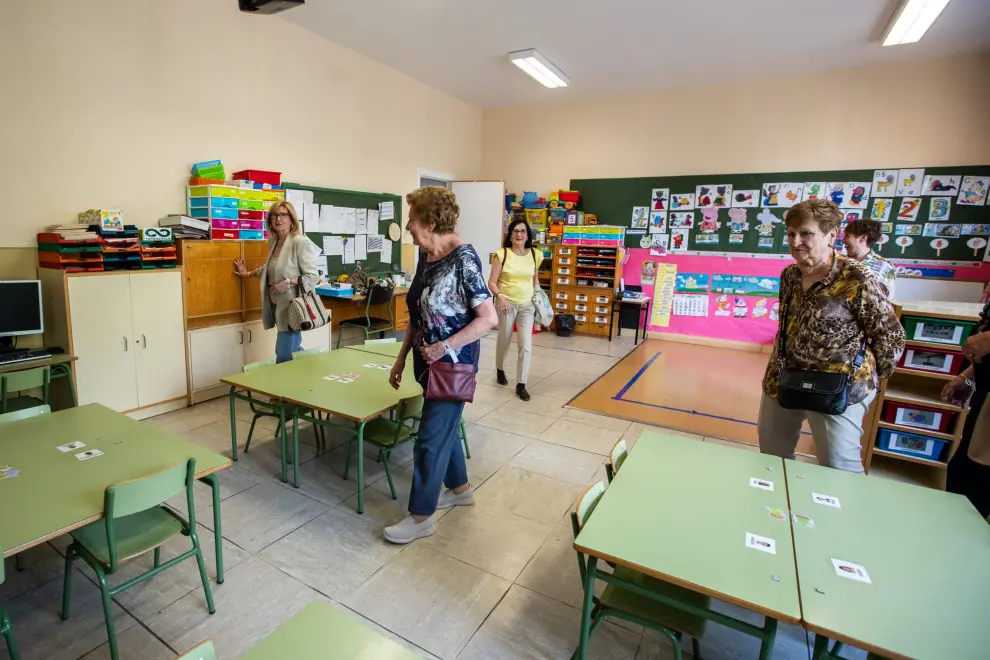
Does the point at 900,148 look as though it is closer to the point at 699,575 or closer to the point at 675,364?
the point at 675,364

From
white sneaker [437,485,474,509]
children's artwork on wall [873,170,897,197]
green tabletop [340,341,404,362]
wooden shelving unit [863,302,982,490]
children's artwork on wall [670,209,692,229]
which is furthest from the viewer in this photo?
children's artwork on wall [670,209,692,229]

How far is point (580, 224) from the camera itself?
25.0 ft

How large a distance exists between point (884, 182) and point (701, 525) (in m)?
6.48

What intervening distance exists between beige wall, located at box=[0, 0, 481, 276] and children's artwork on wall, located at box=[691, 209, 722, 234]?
4676 millimetres

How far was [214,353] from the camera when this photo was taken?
420 cm

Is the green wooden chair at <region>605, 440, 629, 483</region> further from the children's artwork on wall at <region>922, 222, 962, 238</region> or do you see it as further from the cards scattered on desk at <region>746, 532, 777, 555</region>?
the children's artwork on wall at <region>922, 222, 962, 238</region>

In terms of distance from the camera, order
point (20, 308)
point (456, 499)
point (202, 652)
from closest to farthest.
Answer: point (202, 652) < point (456, 499) < point (20, 308)

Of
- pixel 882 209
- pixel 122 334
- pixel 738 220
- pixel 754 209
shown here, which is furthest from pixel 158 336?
pixel 882 209

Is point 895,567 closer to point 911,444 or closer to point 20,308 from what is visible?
point 911,444

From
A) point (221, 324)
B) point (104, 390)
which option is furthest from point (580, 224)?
point (104, 390)

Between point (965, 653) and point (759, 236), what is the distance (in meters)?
6.48

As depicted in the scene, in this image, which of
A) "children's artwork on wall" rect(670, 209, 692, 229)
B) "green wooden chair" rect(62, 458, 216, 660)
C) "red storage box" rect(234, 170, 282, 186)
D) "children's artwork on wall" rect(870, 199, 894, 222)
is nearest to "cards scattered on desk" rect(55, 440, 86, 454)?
"green wooden chair" rect(62, 458, 216, 660)

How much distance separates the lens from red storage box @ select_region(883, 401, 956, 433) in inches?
121

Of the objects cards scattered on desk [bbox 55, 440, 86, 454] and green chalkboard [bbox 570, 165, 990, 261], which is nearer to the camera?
cards scattered on desk [bbox 55, 440, 86, 454]
